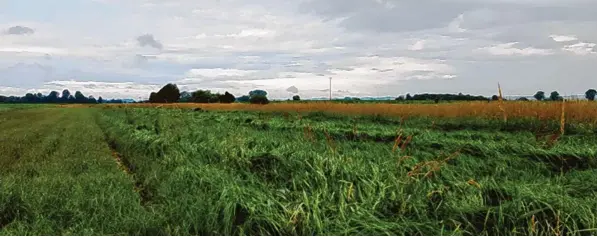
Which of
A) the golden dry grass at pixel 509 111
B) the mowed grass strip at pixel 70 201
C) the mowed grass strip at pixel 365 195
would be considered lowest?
the mowed grass strip at pixel 70 201

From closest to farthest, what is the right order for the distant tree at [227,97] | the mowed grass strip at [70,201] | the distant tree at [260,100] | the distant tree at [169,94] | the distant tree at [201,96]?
the mowed grass strip at [70,201]
the distant tree at [260,100]
the distant tree at [227,97]
the distant tree at [201,96]
the distant tree at [169,94]

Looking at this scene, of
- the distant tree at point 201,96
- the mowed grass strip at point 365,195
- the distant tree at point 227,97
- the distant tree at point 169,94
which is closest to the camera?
the mowed grass strip at point 365,195

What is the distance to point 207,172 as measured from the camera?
676 centimetres

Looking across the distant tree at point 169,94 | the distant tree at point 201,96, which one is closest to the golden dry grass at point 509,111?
the distant tree at point 201,96

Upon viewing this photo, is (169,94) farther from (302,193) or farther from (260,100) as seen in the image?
(302,193)

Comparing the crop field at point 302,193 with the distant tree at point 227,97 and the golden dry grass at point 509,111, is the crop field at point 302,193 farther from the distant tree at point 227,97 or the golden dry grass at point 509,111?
the distant tree at point 227,97

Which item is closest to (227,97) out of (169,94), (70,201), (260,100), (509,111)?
(169,94)

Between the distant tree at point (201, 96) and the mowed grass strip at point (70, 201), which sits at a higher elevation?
the distant tree at point (201, 96)

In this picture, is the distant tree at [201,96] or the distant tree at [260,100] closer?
the distant tree at [260,100]

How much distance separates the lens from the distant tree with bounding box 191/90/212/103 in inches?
3200

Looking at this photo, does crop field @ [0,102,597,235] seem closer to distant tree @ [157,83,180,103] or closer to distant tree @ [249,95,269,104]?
distant tree @ [249,95,269,104]

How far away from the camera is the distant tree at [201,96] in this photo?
81.3 m

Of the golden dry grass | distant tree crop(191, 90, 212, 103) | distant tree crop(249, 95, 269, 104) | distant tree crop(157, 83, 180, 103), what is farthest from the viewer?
distant tree crop(157, 83, 180, 103)

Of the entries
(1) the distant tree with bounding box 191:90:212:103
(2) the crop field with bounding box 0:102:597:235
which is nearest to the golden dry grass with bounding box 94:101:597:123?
(2) the crop field with bounding box 0:102:597:235
